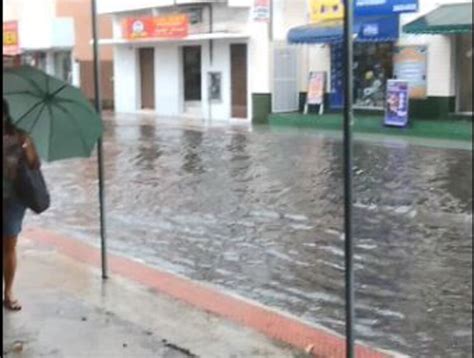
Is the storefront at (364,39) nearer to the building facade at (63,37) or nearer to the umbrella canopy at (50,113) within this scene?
the building facade at (63,37)

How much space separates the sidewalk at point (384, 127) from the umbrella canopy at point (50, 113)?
1618 centimetres

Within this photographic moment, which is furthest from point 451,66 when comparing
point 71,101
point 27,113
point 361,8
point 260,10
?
point 27,113

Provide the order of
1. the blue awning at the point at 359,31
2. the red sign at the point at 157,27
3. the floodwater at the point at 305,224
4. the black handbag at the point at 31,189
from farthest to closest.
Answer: the red sign at the point at 157,27, the blue awning at the point at 359,31, the floodwater at the point at 305,224, the black handbag at the point at 31,189

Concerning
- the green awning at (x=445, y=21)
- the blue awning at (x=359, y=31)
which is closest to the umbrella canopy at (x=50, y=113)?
the green awning at (x=445, y=21)

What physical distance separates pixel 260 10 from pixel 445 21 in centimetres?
654

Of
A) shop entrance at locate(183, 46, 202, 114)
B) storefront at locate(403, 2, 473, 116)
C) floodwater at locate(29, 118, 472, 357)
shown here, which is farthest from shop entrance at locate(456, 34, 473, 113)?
shop entrance at locate(183, 46, 202, 114)

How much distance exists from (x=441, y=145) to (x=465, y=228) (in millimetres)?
9173

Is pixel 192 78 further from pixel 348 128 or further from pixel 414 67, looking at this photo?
pixel 348 128

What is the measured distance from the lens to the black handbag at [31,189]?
5656 mm

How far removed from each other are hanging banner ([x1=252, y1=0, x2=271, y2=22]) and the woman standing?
19.8m

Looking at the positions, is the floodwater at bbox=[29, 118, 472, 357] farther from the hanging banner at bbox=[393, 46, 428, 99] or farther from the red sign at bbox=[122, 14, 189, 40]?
the red sign at bbox=[122, 14, 189, 40]

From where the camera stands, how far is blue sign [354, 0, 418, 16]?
21.6 m

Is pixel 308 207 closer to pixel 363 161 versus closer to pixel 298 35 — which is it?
pixel 363 161

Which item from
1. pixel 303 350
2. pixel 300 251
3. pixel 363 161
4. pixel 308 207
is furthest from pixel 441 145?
pixel 303 350
